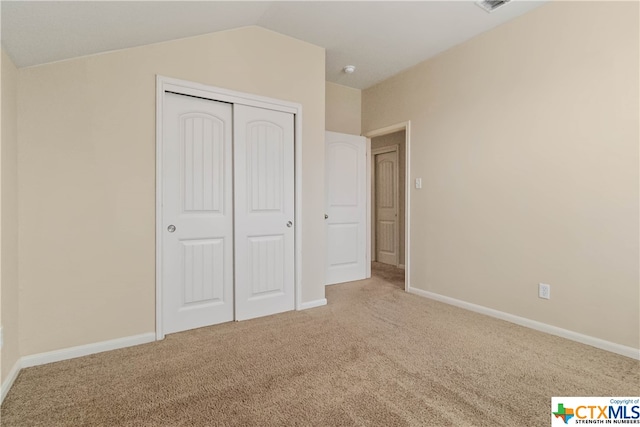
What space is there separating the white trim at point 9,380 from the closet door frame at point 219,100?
784mm

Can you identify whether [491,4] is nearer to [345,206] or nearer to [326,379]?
[345,206]

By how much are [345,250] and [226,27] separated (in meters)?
2.91

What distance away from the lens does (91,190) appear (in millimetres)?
2182

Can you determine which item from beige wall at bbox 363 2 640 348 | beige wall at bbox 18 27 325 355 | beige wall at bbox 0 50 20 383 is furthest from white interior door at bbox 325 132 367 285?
beige wall at bbox 0 50 20 383

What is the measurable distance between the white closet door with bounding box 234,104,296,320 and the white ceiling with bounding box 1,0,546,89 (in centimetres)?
79

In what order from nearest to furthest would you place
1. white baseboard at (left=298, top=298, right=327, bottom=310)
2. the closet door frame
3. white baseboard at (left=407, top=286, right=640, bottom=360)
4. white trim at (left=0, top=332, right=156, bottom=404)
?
white trim at (left=0, top=332, right=156, bottom=404)
white baseboard at (left=407, top=286, right=640, bottom=360)
the closet door frame
white baseboard at (left=298, top=298, right=327, bottom=310)

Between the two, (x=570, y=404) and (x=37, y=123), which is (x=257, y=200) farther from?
(x=570, y=404)

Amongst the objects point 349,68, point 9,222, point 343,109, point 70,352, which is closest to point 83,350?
point 70,352

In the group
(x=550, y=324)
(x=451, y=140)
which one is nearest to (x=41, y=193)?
(x=451, y=140)

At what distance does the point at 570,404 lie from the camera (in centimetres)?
162

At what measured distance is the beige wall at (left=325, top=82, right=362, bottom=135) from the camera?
430 cm

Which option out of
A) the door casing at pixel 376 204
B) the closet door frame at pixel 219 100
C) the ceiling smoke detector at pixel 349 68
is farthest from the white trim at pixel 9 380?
the door casing at pixel 376 204

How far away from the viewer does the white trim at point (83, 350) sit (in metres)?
2.01

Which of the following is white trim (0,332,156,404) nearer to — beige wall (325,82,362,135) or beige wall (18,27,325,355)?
beige wall (18,27,325,355)
